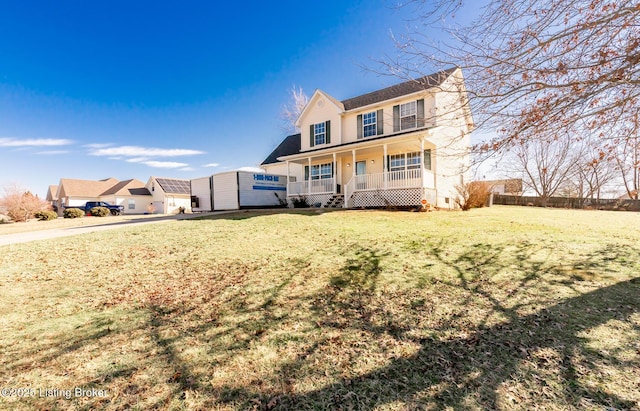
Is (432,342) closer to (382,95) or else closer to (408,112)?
(408,112)

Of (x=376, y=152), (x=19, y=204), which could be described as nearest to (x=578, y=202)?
(x=376, y=152)

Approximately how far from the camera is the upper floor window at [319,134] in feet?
60.4

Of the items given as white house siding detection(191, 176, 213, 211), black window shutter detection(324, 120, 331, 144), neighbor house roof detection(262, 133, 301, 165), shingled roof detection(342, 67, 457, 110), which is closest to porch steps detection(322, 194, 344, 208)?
black window shutter detection(324, 120, 331, 144)

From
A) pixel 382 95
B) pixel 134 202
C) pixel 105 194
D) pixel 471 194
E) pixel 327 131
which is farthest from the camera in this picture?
pixel 105 194

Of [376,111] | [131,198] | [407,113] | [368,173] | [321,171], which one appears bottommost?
[131,198]

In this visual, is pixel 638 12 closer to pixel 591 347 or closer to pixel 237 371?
pixel 591 347

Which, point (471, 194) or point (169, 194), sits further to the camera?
point (169, 194)

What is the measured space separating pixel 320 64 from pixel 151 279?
51.7 feet

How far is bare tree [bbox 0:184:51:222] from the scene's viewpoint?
24.7 meters

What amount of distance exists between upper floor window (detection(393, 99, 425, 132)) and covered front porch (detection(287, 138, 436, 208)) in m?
1.18

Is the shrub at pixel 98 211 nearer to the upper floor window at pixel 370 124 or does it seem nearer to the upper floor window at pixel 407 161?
the upper floor window at pixel 370 124

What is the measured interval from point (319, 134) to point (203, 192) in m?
11.1

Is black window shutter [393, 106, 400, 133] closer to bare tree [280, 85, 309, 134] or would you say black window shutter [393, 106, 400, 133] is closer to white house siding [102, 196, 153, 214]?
bare tree [280, 85, 309, 134]

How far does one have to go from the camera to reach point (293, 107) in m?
28.3
